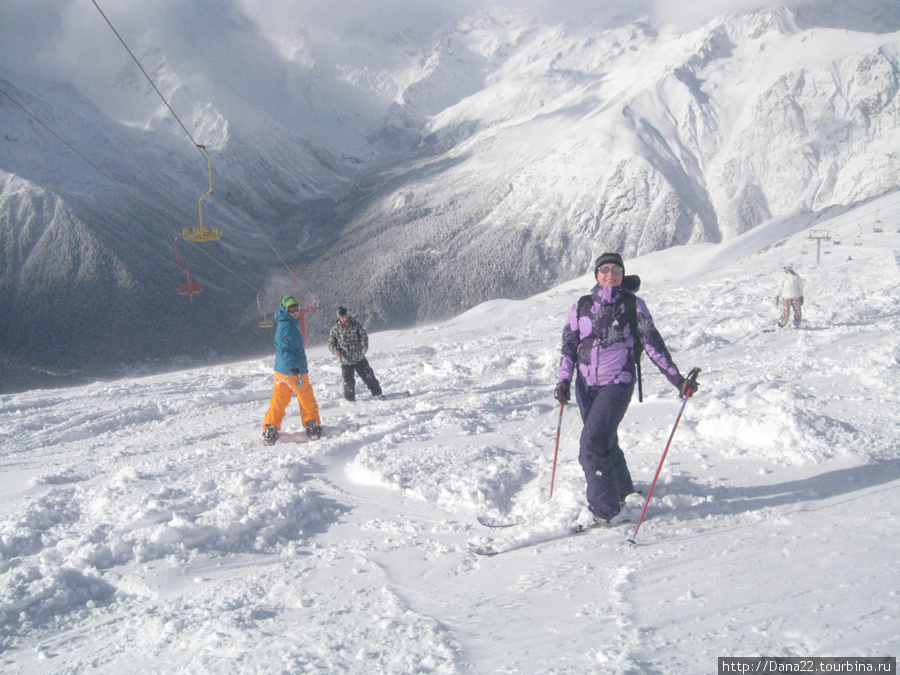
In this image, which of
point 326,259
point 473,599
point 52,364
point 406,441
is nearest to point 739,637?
point 473,599

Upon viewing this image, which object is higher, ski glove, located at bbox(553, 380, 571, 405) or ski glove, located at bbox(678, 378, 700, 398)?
ski glove, located at bbox(553, 380, 571, 405)

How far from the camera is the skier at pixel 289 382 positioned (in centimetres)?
650

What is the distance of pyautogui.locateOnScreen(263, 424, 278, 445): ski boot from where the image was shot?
21.0 feet

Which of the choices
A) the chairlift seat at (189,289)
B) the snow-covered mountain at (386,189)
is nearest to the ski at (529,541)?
the chairlift seat at (189,289)

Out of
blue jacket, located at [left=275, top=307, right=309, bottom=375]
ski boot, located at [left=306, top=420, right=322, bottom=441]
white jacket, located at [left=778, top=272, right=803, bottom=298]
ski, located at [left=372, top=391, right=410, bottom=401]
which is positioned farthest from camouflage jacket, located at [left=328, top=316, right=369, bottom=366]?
white jacket, located at [left=778, top=272, right=803, bottom=298]

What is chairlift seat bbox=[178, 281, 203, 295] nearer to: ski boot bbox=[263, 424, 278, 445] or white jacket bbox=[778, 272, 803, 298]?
ski boot bbox=[263, 424, 278, 445]

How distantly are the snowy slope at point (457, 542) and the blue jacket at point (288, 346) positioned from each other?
2.65 feet

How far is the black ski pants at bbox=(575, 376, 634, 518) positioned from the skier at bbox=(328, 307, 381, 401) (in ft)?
16.4

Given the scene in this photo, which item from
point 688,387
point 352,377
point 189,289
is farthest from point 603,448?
point 189,289

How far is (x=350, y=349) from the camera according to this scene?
8.48 m

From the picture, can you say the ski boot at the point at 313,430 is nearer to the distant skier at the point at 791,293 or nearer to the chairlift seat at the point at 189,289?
the distant skier at the point at 791,293

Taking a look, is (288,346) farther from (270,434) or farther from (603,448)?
(603,448)

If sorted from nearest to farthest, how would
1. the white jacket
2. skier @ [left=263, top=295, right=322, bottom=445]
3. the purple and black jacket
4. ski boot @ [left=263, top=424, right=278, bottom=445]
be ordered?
the purple and black jacket, ski boot @ [left=263, top=424, right=278, bottom=445], skier @ [left=263, top=295, right=322, bottom=445], the white jacket

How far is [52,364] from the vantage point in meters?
58.8
